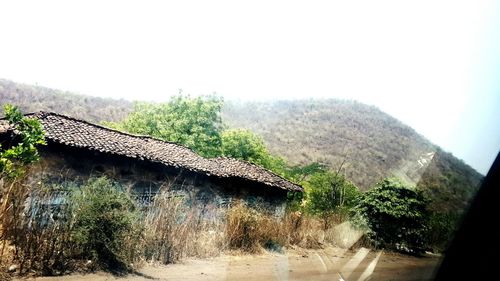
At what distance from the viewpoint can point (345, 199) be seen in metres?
26.4

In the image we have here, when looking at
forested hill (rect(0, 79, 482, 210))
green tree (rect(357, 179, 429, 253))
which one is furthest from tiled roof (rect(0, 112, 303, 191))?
forested hill (rect(0, 79, 482, 210))

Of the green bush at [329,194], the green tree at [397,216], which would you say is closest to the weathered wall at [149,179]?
the green bush at [329,194]

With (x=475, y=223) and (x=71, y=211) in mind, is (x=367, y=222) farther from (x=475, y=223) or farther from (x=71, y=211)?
(x=475, y=223)

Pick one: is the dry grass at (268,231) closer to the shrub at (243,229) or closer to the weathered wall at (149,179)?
the shrub at (243,229)

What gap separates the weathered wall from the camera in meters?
16.2

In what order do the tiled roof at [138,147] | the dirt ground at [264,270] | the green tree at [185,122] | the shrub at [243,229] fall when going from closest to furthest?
the dirt ground at [264,270]
the shrub at [243,229]
the tiled roof at [138,147]
the green tree at [185,122]

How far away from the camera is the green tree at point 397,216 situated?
861 inches

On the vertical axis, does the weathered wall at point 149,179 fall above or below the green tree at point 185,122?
below

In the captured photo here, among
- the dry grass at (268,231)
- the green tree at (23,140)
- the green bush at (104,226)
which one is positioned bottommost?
the dry grass at (268,231)

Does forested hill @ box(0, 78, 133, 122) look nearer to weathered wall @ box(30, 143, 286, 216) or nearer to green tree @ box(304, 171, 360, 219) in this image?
weathered wall @ box(30, 143, 286, 216)

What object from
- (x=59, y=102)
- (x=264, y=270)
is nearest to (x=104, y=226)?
(x=264, y=270)

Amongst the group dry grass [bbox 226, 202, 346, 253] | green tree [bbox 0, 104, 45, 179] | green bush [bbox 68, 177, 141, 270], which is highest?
green tree [bbox 0, 104, 45, 179]

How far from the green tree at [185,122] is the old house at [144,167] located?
9759mm

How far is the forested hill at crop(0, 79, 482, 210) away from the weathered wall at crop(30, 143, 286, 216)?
16.0 m
